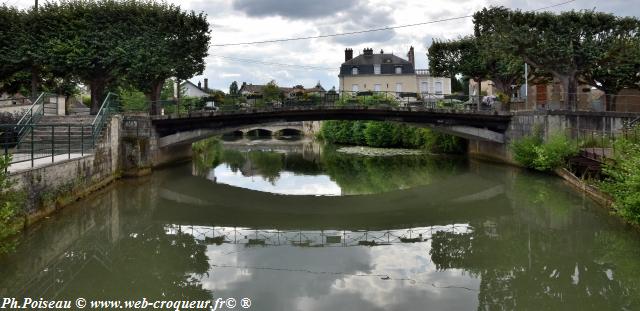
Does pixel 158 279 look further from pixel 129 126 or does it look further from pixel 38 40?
pixel 38 40

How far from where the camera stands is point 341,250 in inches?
382

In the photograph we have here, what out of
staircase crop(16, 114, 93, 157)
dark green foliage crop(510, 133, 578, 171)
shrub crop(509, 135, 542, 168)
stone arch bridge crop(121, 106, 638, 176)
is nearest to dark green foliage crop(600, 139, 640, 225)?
dark green foliage crop(510, 133, 578, 171)

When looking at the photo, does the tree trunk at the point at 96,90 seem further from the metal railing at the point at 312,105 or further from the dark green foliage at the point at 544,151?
the dark green foliage at the point at 544,151

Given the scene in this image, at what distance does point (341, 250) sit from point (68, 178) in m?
8.51

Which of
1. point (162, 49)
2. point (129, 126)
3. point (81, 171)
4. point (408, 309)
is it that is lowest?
point (408, 309)

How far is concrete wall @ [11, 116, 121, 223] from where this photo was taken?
1088 cm

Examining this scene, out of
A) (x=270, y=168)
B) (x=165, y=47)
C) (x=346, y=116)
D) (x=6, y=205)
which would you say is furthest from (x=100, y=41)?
(x=6, y=205)

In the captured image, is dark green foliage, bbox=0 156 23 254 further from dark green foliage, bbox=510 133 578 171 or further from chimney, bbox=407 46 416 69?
chimney, bbox=407 46 416 69

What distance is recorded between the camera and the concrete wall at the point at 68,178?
10875 millimetres

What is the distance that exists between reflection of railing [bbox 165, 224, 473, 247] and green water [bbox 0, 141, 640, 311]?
0.05 meters

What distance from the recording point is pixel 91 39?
22.8m

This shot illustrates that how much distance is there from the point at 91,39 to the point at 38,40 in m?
2.58

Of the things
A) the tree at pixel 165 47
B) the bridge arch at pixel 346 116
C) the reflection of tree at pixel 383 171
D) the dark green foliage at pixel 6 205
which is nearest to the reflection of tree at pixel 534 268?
the dark green foliage at pixel 6 205

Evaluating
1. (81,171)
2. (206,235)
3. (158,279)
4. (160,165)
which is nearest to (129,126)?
(160,165)
